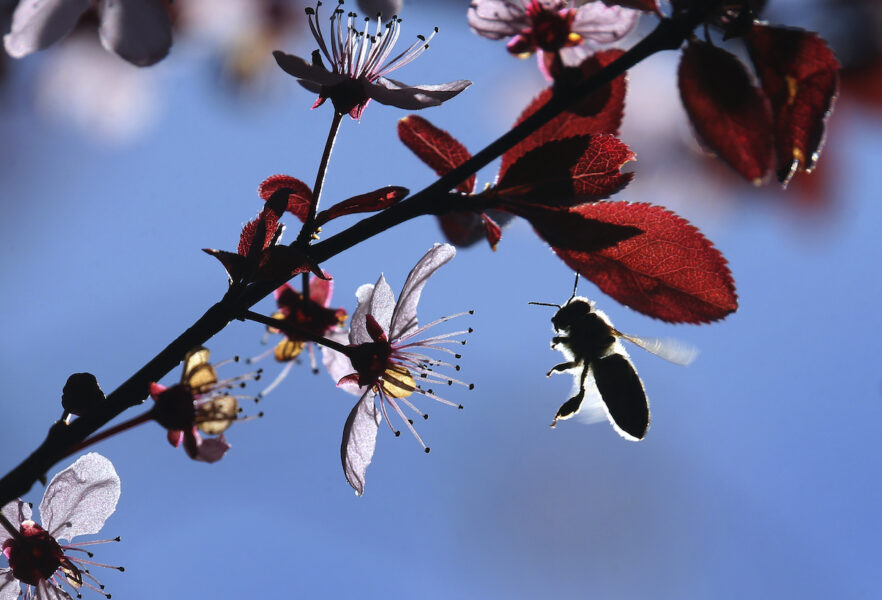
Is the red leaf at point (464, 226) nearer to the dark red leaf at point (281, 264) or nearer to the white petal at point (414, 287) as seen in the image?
the white petal at point (414, 287)

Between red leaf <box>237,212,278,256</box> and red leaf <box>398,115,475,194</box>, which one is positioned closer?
red leaf <box>237,212,278,256</box>

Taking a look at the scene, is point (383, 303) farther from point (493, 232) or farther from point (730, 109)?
point (730, 109)

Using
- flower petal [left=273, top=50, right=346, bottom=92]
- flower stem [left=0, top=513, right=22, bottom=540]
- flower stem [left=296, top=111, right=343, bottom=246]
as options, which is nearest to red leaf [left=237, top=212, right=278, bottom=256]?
flower stem [left=296, top=111, right=343, bottom=246]

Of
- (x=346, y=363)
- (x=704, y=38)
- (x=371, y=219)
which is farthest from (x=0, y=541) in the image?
(x=704, y=38)

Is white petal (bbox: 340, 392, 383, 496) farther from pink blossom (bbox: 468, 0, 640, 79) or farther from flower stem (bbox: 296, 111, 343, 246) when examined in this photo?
pink blossom (bbox: 468, 0, 640, 79)

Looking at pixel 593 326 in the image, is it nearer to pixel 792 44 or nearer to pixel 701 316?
pixel 701 316

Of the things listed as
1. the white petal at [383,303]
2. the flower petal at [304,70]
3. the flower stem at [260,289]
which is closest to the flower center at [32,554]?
the flower stem at [260,289]

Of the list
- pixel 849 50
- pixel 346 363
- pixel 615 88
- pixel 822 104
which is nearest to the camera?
pixel 822 104
